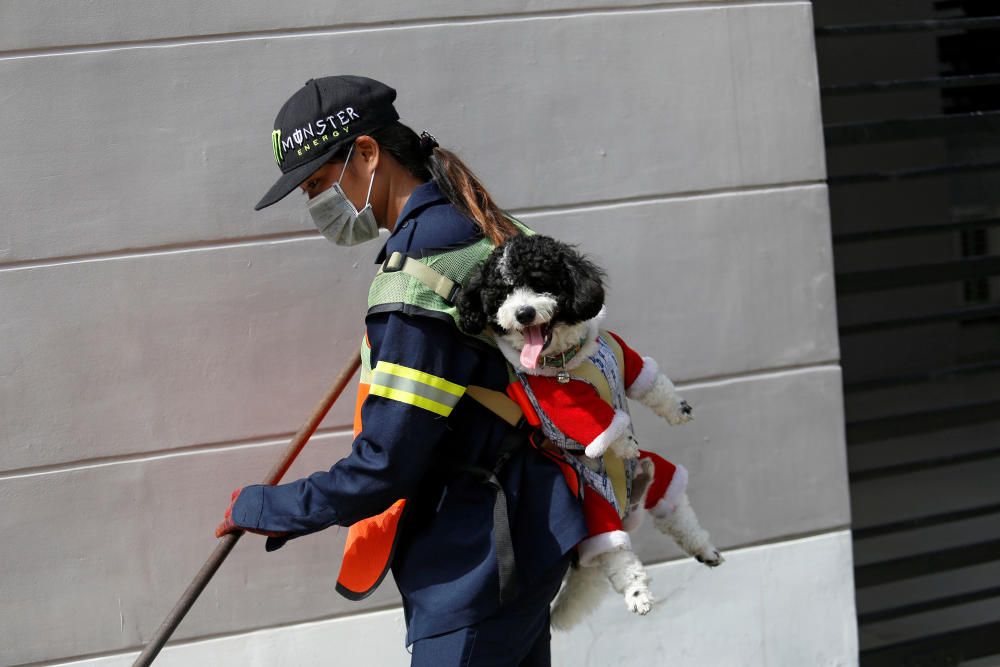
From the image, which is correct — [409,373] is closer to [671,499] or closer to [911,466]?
[671,499]

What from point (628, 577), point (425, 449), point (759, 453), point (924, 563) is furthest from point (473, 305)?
point (924, 563)

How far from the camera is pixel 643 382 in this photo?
2361mm

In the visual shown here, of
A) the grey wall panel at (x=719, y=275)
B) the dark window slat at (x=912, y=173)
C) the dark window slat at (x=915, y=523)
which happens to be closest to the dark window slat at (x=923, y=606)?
the dark window slat at (x=915, y=523)

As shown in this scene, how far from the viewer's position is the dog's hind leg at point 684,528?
8.08ft

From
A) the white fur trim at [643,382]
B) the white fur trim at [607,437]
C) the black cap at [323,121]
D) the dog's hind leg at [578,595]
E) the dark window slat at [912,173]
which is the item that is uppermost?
the black cap at [323,121]

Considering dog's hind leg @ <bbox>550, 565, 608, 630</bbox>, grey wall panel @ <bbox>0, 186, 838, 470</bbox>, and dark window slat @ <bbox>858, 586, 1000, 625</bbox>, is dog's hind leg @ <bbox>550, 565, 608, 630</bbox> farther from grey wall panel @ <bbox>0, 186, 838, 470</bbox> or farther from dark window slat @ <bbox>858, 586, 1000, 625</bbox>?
dark window slat @ <bbox>858, 586, 1000, 625</bbox>

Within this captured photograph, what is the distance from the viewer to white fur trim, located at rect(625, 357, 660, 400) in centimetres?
236

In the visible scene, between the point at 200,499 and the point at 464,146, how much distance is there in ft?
4.58

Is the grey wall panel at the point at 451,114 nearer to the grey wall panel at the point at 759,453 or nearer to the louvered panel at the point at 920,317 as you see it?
the louvered panel at the point at 920,317

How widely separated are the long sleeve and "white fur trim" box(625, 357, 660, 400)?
49 cm

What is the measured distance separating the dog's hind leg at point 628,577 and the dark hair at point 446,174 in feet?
2.39

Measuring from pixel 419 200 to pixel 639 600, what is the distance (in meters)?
0.97

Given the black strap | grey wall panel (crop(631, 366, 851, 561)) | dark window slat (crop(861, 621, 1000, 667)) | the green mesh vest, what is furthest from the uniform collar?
dark window slat (crop(861, 621, 1000, 667))

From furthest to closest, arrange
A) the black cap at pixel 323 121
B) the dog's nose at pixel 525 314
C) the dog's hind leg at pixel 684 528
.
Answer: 1. the dog's hind leg at pixel 684 528
2. the black cap at pixel 323 121
3. the dog's nose at pixel 525 314
